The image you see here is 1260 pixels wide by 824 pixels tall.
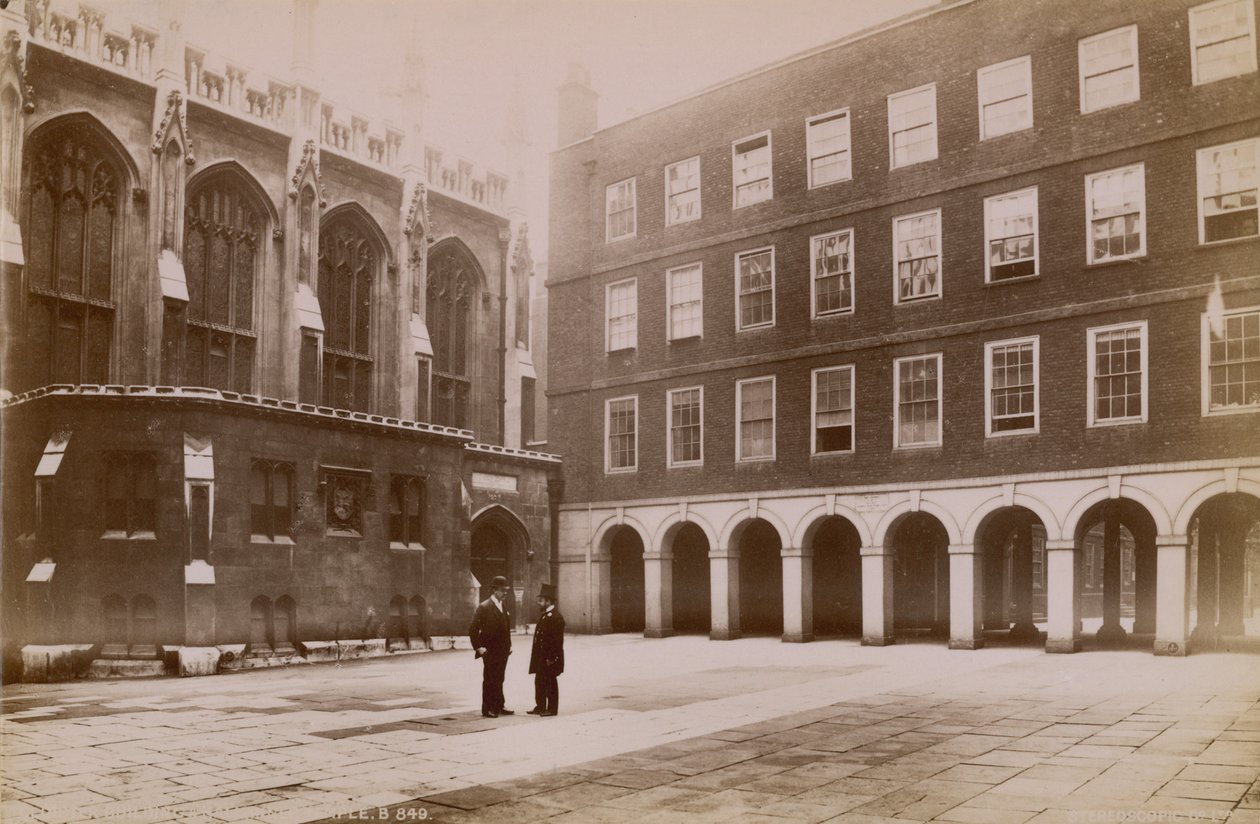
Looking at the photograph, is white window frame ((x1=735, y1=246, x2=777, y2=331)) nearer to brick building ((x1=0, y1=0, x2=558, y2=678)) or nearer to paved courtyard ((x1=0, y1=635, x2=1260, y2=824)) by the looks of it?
brick building ((x1=0, y1=0, x2=558, y2=678))

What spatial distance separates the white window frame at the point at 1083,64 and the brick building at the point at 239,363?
1561 centimetres

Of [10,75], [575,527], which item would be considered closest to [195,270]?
[10,75]

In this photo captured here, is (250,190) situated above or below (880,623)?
above

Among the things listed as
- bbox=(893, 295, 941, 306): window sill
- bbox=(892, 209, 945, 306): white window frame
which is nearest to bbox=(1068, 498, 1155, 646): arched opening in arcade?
bbox=(893, 295, 941, 306): window sill

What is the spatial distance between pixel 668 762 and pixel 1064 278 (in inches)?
643

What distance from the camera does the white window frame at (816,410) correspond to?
25.8 meters

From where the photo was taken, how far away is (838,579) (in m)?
29.1

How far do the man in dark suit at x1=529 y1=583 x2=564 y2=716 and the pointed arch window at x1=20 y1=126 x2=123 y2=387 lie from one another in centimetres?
1667

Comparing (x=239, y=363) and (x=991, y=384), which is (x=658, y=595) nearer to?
(x=991, y=384)

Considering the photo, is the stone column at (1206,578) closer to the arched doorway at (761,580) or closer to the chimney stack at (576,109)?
the arched doorway at (761,580)

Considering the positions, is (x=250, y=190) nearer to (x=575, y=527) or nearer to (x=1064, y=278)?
(x=575, y=527)

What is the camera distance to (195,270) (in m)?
28.7

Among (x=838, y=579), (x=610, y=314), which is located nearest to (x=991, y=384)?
(x=838, y=579)

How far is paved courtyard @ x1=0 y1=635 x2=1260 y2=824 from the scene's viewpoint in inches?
328
